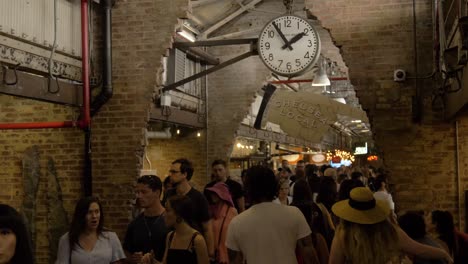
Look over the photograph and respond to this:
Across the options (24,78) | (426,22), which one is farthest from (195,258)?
(426,22)

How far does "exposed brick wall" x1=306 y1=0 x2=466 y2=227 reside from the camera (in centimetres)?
855

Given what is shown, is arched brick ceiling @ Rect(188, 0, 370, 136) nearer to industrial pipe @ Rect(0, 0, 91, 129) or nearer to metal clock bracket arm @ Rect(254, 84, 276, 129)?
metal clock bracket arm @ Rect(254, 84, 276, 129)

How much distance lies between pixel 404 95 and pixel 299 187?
11.3 ft

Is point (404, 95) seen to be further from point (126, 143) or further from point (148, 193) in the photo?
point (148, 193)

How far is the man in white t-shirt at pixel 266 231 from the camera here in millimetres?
4148

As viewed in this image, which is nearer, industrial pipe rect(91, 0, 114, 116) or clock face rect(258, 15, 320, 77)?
industrial pipe rect(91, 0, 114, 116)

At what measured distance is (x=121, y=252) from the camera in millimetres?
4883

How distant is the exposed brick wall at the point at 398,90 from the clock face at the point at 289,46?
621 millimetres

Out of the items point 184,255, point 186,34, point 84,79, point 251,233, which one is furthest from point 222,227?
point 186,34

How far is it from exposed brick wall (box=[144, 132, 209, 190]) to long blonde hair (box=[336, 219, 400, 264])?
10199 millimetres

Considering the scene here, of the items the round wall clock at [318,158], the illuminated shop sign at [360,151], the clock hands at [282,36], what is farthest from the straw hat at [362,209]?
the illuminated shop sign at [360,151]

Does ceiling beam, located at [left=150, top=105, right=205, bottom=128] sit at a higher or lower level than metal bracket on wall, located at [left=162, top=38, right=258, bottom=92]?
lower

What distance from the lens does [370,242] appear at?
12.4 ft

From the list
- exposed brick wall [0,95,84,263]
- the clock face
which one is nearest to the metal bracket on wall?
the clock face
